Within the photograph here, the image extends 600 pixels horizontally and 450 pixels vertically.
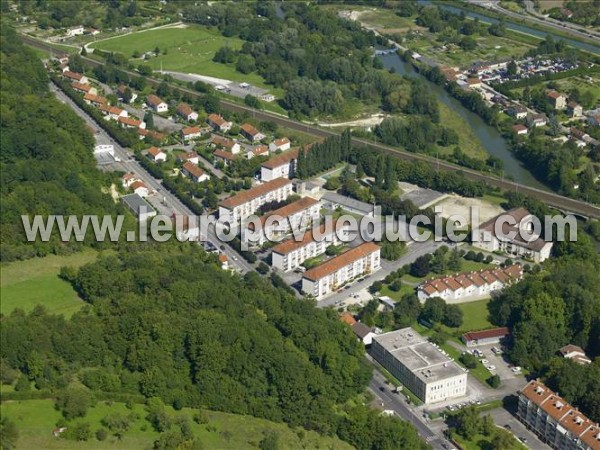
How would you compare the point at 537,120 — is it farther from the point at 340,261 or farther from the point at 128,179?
the point at 128,179

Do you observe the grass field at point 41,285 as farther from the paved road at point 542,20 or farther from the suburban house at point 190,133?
the paved road at point 542,20

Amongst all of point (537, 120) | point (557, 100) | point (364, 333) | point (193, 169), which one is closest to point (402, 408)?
point (364, 333)

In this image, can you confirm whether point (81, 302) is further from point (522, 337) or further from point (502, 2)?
point (502, 2)

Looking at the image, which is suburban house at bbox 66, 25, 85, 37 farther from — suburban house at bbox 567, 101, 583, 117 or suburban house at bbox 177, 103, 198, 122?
suburban house at bbox 567, 101, 583, 117

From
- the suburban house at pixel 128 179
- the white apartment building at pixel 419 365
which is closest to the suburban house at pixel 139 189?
the suburban house at pixel 128 179

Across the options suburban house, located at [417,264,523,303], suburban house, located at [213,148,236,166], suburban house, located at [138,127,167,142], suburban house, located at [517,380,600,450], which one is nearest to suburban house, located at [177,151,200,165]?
suburban house, located at [213,148,236,166]

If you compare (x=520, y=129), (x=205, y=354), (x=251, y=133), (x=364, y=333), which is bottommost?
(x=520, y=129)
